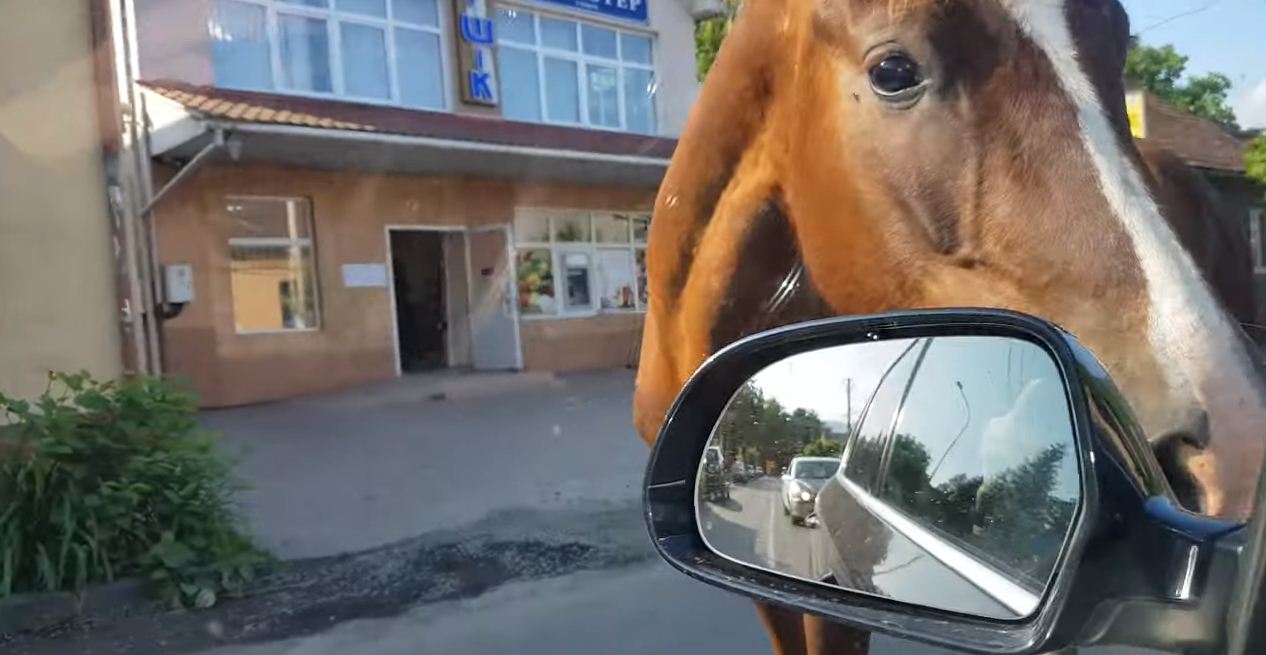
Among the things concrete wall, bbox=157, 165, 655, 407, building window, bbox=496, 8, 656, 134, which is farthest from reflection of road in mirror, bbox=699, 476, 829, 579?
building window, bbox=496, 8, 656, 134

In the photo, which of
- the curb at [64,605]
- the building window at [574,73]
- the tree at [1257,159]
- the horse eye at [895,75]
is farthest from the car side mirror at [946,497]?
the building window at [574,73]

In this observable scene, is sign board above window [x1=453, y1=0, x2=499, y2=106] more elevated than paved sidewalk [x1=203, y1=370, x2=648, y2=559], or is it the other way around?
sign board above window [x1=453, y1=0, x2=499, y2=106]

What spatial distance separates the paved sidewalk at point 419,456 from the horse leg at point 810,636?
4321mm

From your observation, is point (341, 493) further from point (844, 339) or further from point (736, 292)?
point (844, 339)

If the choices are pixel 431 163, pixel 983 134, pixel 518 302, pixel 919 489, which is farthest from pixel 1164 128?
pixel 518 302

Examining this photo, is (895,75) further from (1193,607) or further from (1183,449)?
(1193,607)

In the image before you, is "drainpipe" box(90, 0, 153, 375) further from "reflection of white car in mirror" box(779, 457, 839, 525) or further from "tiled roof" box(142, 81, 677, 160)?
"reflection of white car in mirror" box(779, 457, 839, 525)

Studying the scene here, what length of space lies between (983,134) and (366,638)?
4094mm

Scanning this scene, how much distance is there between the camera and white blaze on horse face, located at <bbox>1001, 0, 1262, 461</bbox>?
1.37m

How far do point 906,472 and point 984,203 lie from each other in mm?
623

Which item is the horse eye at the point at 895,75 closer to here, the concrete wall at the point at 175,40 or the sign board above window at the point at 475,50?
the concrete wall at the point at 175,40

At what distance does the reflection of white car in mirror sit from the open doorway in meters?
12.0

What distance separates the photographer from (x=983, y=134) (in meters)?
1.89

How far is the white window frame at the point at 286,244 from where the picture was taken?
1175cm
